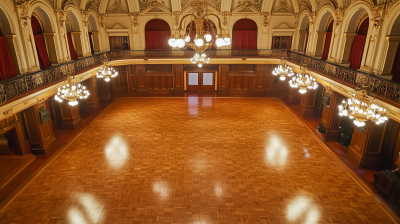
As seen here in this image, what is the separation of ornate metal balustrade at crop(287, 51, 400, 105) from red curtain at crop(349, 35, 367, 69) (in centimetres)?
91

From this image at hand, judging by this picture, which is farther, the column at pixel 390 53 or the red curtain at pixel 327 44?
the red curtain at pixel 327 44

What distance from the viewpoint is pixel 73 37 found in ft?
41.6

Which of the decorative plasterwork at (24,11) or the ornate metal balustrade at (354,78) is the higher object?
the decorative plasterwork at (24,11)

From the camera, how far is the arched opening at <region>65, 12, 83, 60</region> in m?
12.3

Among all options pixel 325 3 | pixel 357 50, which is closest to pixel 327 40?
pixel 325 3

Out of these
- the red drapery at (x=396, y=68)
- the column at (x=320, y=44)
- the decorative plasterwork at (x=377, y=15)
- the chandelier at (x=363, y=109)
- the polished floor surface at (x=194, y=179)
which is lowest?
the polished floor surface at (x=194, y=179)

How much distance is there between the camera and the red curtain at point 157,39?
16000mm

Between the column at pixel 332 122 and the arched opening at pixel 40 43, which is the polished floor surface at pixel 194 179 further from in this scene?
the arched opening at pixel 40 43

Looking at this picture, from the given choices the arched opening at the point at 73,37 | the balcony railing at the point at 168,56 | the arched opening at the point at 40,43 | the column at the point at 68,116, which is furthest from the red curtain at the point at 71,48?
the column at the point at 68,116

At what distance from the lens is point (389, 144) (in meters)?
8.25

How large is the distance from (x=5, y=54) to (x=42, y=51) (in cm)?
205

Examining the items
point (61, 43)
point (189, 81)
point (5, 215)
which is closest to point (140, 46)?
point (189, 81)

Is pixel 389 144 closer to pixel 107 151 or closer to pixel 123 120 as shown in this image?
pixel 107 151

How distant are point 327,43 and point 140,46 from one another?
10.8m
